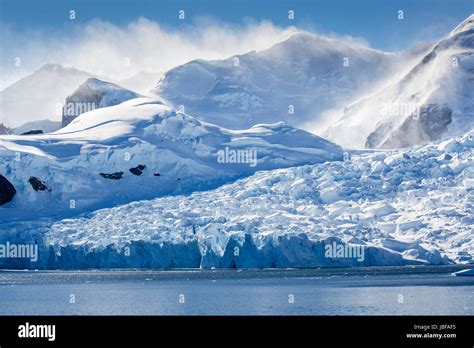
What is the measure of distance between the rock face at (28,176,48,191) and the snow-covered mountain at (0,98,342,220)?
97 millimetres

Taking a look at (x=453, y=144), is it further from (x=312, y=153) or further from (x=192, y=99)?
(x=192, y=99)

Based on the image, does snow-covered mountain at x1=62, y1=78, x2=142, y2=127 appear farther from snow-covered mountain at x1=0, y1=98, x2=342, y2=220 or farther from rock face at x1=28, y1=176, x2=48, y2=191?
rock face at x1=28, y1=176, x2=48, y2=191

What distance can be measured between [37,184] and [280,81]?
82213 mm

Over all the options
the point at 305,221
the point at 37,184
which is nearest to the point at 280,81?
the point at 37,184

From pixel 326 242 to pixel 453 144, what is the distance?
22692mm

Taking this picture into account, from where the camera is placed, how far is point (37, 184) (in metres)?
89.0

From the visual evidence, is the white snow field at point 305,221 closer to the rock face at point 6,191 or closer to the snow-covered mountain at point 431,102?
the rock face at point 6,191

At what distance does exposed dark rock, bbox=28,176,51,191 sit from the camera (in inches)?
3470

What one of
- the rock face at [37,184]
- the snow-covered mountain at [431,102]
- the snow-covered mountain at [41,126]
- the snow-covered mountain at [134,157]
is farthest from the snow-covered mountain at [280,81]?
the rock face at [37,184]

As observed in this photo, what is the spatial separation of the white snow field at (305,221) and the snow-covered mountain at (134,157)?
540cm

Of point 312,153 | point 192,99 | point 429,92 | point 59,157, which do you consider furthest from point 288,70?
point 59,157

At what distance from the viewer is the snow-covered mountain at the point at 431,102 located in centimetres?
11994

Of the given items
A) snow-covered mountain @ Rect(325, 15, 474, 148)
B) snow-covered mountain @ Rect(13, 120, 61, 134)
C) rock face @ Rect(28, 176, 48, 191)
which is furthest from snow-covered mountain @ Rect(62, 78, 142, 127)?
snow-covered mountain @ Rect(325, 15, 474, 148)

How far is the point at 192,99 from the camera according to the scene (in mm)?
143250
